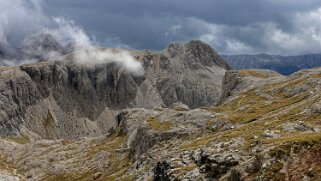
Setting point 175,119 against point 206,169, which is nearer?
point 206,169

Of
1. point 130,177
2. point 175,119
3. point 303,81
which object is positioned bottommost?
point 130,177

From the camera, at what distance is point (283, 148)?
5641 cm

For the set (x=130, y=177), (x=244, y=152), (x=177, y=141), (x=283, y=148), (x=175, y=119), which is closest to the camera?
(x=283, y=148)

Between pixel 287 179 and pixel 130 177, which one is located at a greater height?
pixel 287 179

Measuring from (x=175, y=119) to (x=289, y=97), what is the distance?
1444 inches

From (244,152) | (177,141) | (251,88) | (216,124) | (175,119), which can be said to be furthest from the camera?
(251,88)

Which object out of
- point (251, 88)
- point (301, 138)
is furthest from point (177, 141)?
point (301, 138)

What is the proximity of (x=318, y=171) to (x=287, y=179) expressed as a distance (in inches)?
139

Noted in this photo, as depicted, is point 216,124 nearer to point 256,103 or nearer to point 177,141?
point 177,141

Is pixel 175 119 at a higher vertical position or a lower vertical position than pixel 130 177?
higher

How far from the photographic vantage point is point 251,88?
641 ft

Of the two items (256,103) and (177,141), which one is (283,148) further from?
(256,103)

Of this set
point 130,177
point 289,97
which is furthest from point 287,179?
point 289,97

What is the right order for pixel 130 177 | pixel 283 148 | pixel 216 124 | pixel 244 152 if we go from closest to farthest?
pixel 283 148 < pixel 244 152 < pixel 130 177 < pixel 216 124
